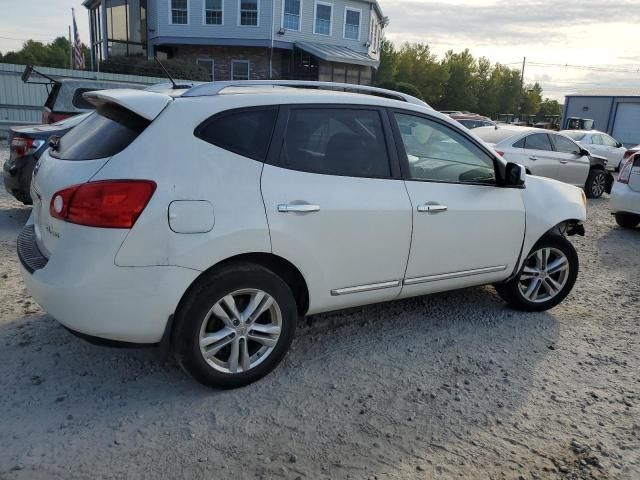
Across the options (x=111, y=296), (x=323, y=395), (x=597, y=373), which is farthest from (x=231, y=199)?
(x=597, y=373)

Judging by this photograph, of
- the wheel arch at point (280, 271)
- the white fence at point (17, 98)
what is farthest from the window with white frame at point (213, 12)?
the wheel arch at point (280, 271)

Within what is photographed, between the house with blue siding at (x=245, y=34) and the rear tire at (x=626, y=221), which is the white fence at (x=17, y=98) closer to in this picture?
the house with blue siding at (x=245, y=34)

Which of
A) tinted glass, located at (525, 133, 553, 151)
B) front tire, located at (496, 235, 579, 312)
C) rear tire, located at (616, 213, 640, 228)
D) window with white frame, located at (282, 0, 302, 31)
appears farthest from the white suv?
window with white frame, located at (282, 0, 302, 31)

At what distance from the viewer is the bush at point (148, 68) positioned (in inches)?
1022

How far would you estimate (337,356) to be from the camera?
3.80m

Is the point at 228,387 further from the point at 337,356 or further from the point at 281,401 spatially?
the point at 337,356

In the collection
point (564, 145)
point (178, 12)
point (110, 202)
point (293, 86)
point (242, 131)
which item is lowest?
point (564, 145)

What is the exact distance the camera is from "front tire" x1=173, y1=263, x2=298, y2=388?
301 cm

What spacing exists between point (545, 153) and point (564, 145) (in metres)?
0.87

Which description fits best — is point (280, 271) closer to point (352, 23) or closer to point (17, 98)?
point (17, 98)

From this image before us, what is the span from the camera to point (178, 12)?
95.0ft

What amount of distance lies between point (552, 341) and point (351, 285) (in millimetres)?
1725

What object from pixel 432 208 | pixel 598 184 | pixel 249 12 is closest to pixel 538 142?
pixel 598 184

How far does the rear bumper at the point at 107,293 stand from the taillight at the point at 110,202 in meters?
0.14
